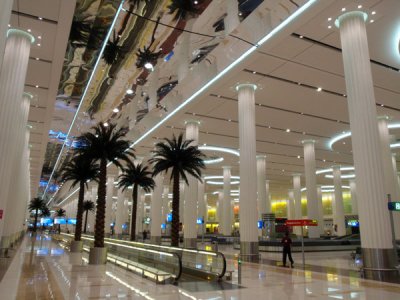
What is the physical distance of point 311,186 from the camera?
28.2m

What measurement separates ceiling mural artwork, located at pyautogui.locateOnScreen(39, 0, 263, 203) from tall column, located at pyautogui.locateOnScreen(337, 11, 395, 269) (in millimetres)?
3409

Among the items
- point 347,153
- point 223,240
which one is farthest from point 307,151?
point 223,240

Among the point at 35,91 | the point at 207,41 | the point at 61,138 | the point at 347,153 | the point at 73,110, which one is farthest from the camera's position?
the point at 347,153

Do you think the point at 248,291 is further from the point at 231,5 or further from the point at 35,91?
the point at 35,91

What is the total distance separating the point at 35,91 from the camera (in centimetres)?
1778

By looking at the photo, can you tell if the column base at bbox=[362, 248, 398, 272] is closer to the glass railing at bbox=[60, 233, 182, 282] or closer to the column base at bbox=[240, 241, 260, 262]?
the glass railing at bbox=[60, 233, 182, 282]

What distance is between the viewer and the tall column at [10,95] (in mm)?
11227

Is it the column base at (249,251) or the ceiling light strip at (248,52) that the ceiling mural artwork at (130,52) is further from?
the column base at (249,251)

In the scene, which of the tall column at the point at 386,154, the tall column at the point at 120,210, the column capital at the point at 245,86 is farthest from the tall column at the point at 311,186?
the tall column at the point at 120,210

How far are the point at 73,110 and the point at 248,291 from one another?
1711 centimetres

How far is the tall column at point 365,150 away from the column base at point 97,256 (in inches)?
411

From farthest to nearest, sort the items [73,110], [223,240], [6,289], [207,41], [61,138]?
[223,240], [61,138], [73,110], [207,41], [6,289]

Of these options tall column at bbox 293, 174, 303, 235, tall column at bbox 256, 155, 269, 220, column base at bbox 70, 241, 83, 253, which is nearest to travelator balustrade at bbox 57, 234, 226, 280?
column base at bbox 70, 241, 83, 253

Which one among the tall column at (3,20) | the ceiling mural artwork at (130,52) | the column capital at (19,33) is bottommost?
the tall column at (3,20)
